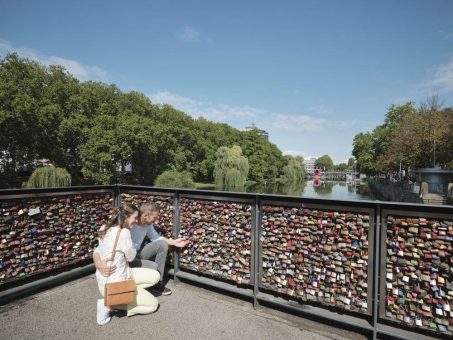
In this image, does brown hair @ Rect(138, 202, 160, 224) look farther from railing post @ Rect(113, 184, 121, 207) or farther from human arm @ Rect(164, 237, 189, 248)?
railing post @ Rect(113, 184, 121, 207)

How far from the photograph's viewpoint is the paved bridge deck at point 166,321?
377cm

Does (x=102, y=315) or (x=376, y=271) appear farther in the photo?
(x=102, y=315)

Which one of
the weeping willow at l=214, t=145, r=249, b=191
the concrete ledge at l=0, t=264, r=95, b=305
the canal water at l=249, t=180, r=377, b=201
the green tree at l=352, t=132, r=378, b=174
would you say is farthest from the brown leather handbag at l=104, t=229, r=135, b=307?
the green tree at l=352, t=132, r=378, b=174

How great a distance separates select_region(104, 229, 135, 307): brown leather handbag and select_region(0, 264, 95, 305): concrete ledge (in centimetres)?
183

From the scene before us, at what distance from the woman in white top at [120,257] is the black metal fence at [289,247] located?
1177mm

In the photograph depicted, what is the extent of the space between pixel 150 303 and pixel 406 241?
10.8 ft

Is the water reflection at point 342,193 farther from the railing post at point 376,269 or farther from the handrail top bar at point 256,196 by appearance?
the railing post at point 376,269

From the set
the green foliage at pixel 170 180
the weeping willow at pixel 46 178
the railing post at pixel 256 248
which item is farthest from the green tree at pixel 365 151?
the railing post at pixel 256 248

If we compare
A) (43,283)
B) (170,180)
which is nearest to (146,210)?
(43,283)

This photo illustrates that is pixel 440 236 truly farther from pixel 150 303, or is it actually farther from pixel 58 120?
pixel 58 120

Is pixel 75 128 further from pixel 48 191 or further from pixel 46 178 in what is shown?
pixel 48 191

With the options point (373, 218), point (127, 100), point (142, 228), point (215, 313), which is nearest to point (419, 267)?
point (373, 218)

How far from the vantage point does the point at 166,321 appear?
13.4 feet

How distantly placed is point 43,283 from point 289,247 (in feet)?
12.8
